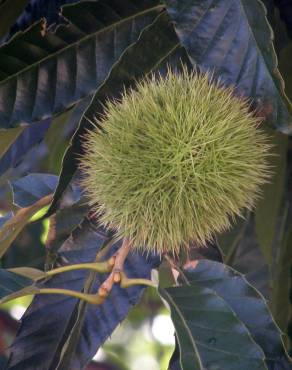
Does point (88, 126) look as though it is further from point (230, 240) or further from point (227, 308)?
point (230, 240)

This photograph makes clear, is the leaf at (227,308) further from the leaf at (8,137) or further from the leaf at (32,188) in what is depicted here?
the leaf at (8,137)

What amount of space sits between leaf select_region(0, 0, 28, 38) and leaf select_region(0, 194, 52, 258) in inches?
13.7

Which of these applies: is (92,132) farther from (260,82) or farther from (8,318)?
(8,318)

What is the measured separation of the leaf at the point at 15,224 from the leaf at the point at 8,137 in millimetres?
223

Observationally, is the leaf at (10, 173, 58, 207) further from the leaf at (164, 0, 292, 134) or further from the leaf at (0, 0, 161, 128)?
the leaf at (164, 0, 292, 134)

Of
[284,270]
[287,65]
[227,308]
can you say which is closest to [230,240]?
[284,270]

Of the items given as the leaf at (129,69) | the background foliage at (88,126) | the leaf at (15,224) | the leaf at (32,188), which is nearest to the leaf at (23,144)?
the background foliage at (88,126)

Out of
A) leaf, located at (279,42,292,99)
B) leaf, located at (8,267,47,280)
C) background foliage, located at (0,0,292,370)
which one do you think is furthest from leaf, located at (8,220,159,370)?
leaf, located at (279,42,292,99)

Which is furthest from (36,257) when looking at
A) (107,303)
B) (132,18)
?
(132,18)

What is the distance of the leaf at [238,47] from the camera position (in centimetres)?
92

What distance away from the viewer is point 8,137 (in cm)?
138

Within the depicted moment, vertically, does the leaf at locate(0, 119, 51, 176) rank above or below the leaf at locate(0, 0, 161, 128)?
below

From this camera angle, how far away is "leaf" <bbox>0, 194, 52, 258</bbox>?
1.17 metres

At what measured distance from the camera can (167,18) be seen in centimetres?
113
